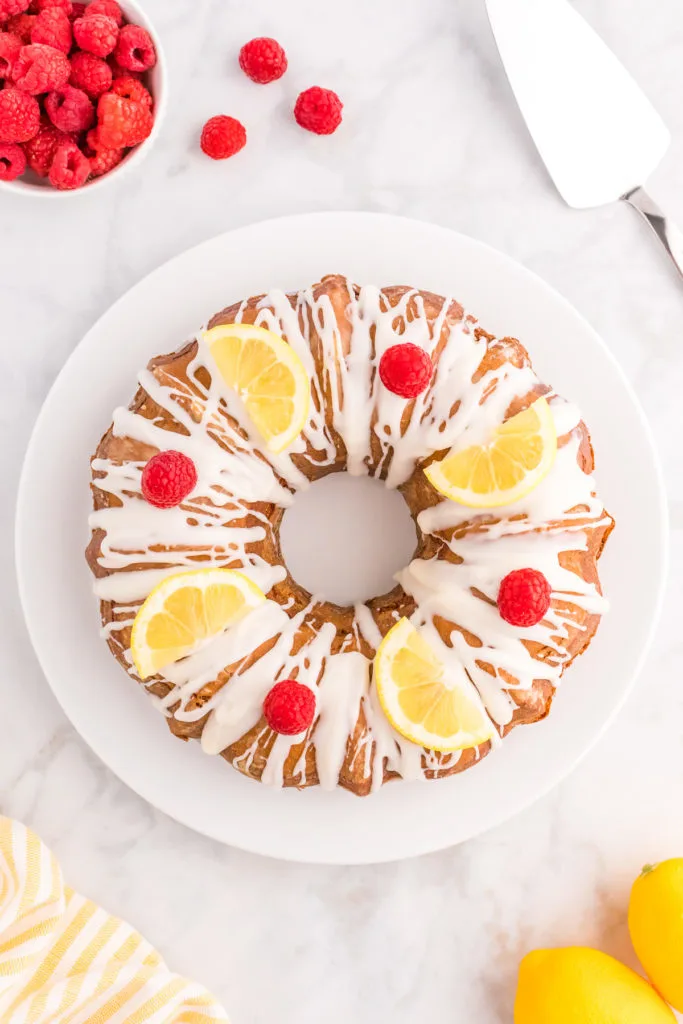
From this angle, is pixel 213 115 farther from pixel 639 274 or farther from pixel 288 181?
pixel 639 274

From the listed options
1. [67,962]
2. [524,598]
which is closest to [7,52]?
[524,598]

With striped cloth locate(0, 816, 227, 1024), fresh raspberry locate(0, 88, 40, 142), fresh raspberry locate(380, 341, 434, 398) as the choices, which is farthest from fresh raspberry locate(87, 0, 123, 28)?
striped cloth locate(0, 816, 227, 1024)

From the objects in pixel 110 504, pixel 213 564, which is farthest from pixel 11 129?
pixel 213 564

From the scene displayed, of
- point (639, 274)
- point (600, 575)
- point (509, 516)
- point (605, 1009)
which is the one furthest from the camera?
point (639, 274)

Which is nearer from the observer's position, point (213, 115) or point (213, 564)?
point (213, 564)

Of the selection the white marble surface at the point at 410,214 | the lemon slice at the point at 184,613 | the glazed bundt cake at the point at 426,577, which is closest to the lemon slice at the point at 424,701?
the glazed bundt cake at the point at 426,577

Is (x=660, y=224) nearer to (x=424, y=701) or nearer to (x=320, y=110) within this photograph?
(x=320, y=110)
